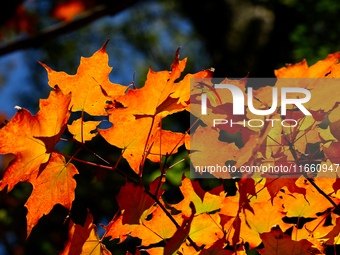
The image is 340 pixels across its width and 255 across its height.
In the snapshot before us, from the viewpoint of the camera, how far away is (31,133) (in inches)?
15.0

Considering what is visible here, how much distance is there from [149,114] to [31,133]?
18 centimetres

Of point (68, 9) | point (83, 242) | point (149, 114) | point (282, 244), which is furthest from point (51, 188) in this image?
point (68, 9)

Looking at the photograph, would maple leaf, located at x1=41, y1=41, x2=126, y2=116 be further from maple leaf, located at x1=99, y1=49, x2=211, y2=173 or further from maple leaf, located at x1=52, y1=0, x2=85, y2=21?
maple leaf, located at x1=52, y1=0, x2=85, y2=21

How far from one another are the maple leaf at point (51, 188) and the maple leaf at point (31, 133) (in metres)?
0.04

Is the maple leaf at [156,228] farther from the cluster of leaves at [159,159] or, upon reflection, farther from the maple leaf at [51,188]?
the maple leaf at [51,188]

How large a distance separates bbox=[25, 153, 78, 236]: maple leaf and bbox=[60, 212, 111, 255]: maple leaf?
40 millimetres

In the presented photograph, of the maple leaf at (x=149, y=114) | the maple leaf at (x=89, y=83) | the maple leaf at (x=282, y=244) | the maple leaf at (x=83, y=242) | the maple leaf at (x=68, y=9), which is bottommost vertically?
the maple leaf at (x=83, y=242)

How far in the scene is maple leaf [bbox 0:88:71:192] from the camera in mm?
365

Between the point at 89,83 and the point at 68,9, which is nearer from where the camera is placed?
the point at 89,83

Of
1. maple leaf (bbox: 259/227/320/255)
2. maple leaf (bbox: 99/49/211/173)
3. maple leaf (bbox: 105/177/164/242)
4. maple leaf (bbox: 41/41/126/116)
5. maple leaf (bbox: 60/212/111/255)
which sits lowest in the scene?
maple leaf (bbox: 60/212/111/255)

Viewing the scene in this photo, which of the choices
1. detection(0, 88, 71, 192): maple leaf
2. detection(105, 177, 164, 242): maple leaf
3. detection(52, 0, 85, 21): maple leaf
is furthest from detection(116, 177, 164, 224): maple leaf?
detection(52, 0, 85, 21): maple leaf

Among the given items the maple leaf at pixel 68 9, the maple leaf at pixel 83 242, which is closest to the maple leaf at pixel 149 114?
the maple leaf at pixel 83 242

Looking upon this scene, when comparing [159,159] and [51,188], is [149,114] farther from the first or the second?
[51,188]

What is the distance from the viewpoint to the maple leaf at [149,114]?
0.39m
